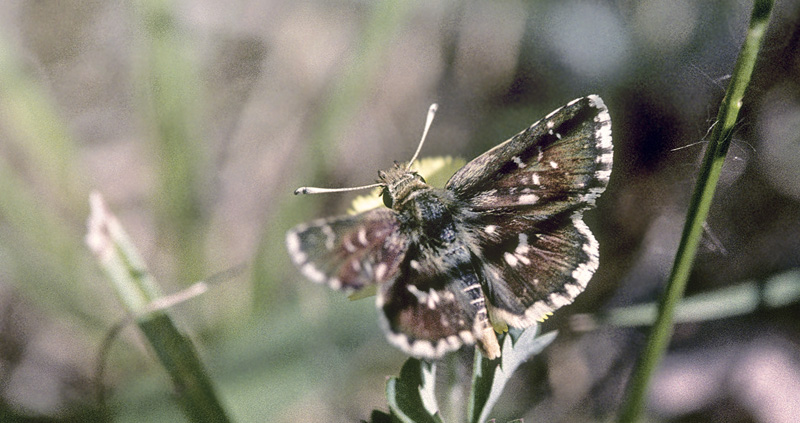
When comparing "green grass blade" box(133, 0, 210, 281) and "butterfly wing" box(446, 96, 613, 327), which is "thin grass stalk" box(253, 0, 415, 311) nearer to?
"green grass blade" box(133, 0, 210, 281)

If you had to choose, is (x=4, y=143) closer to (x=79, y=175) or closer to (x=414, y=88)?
(x=79, y=175)

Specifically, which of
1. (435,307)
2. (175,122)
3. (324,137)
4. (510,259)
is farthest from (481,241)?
(175,122)

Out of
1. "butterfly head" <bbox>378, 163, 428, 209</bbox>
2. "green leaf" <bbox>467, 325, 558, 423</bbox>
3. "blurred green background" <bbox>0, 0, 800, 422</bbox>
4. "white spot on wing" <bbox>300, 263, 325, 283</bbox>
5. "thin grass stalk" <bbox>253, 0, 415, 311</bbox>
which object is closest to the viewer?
"white spot on wing" <bbox>300, 263, 325, 283</bbox>

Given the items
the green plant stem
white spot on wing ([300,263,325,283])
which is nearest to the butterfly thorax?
white spot on wing ([300,263,325,283])

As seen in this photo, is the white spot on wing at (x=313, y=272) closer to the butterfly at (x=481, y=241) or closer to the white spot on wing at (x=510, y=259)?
the butterfly at (x=481, y=241)

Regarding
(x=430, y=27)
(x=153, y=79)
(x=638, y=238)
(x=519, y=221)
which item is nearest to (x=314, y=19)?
(x=430, y=27)

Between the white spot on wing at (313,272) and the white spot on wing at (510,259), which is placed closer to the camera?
the white spot on wing at (313,272)

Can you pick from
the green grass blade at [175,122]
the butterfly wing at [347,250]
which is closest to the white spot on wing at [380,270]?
the butterfly wing at [347,250]
